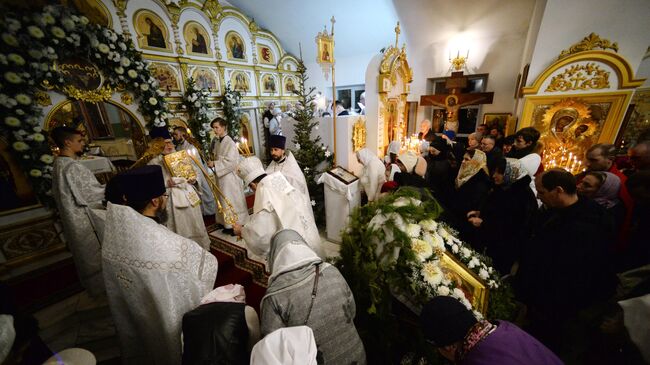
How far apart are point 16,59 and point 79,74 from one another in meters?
1.28

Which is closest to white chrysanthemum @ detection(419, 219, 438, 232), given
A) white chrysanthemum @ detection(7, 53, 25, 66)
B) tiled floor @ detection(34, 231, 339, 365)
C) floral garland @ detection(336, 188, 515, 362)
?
floral garland @ detection(336, 188, 515, 362)

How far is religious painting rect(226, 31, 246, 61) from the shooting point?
10232 millimetres

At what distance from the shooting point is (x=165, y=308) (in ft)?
5.39

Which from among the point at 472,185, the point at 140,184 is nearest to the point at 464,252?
the point at 472,185

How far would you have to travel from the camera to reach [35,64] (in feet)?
14.5

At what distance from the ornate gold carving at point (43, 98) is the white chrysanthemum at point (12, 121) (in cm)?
117

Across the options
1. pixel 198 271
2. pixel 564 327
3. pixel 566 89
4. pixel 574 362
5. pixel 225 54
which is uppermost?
pixel 225 54

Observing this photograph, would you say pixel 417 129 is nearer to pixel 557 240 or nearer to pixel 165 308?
pixel 557 240

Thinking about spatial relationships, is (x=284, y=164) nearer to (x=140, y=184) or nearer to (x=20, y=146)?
(x=140, y=184)

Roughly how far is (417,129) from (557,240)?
864 cm

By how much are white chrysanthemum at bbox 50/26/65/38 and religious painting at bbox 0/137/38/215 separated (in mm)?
2334

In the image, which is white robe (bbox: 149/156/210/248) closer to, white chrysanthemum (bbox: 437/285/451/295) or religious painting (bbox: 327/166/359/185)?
religious painting (bbox: 327/166/359/185)

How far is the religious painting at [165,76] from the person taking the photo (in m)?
7.96

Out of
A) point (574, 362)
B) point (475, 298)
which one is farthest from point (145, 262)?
point (574, 362)
